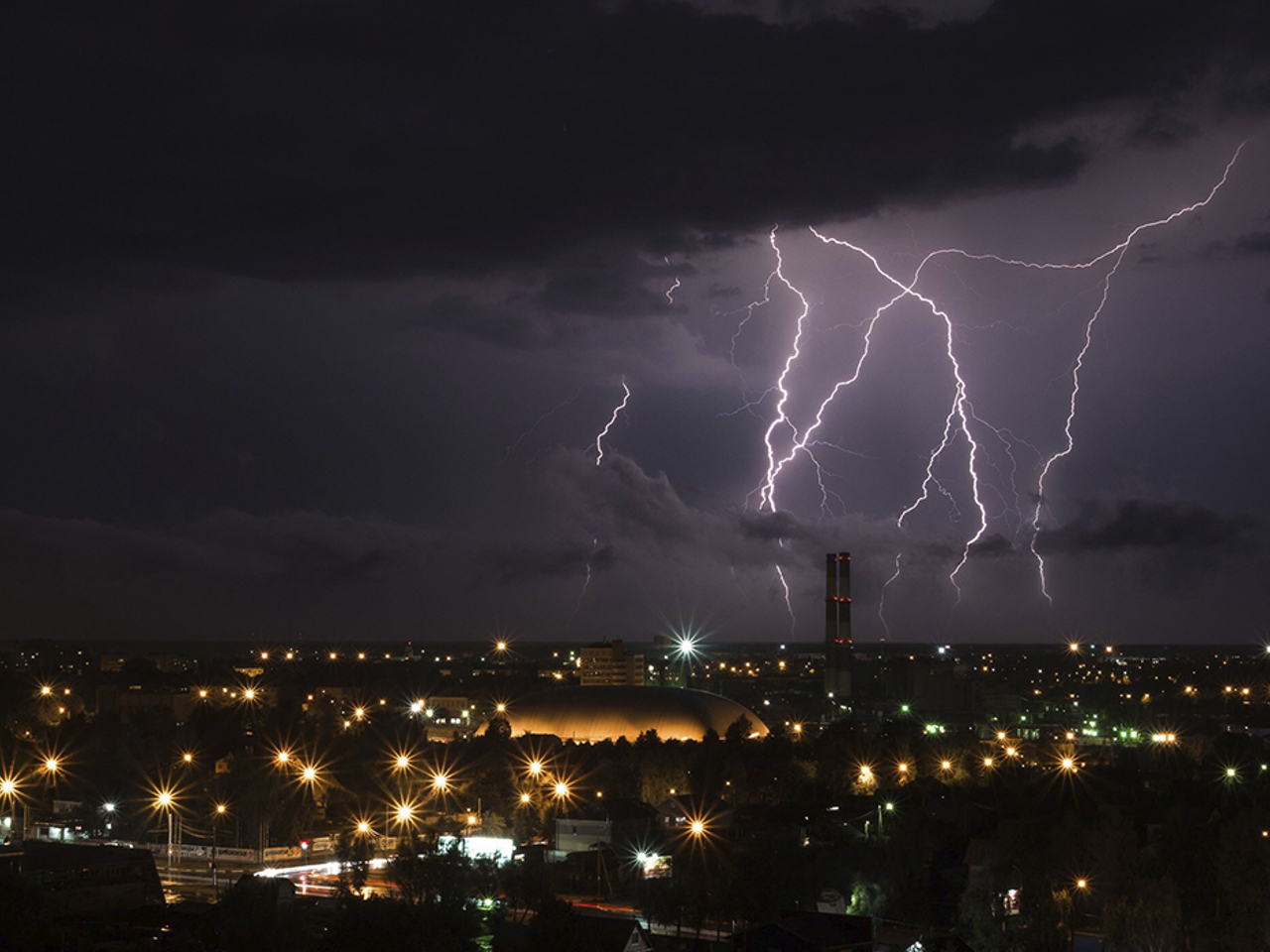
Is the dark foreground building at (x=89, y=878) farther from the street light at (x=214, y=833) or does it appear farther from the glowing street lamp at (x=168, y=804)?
the glowing street lamp at (x=168, y=804)

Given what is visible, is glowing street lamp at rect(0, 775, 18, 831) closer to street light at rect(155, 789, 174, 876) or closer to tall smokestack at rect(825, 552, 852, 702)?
street light at rect(155, 789, 174, 876)

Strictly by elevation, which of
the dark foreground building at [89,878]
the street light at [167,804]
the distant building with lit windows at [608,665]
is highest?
the distant building with lit windows at [608,665]

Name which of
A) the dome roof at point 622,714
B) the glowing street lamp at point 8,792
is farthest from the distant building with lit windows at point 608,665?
the glowing street lamp at point 8,792

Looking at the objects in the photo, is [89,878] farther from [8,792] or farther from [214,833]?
[8,792]

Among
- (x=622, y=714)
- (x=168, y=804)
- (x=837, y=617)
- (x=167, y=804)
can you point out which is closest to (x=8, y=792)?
(x=167, y=804)

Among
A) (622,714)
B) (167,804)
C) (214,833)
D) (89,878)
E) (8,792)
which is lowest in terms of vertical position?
(89,878)

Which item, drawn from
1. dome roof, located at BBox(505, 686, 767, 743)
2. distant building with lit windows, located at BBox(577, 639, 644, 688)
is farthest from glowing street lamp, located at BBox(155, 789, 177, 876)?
distant building with lit windows, located at BBox(577, 639, 644, 688)

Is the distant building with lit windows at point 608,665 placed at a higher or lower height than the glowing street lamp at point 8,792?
higher
